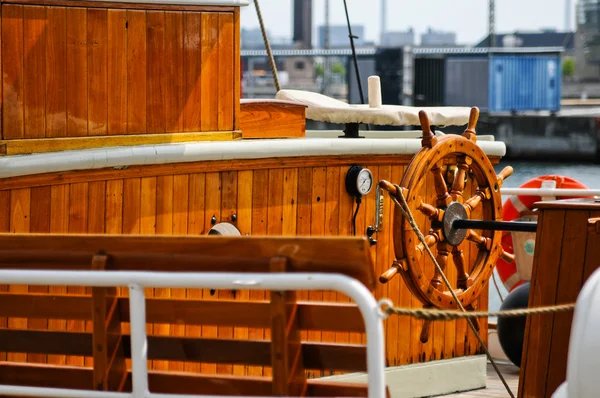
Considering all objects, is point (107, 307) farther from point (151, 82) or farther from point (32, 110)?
point (151, 82)

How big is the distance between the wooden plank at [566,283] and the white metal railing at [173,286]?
2060 mm

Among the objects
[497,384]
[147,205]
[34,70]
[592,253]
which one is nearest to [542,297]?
[592,253]

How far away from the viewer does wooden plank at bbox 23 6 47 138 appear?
4773 mm

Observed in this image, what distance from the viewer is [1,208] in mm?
4598

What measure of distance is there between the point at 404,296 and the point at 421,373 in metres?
0.51

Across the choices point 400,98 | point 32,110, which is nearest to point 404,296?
point 32,110

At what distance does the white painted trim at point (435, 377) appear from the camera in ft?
21.6

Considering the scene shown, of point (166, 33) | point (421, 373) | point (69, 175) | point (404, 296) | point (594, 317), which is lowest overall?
point (421, 373)

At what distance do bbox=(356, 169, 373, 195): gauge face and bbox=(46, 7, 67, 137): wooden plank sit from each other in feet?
6.34

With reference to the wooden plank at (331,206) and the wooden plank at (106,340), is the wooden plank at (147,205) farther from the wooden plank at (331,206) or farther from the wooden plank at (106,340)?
the wooden plank at (106,340)

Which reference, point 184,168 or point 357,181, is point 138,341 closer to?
point 184,168

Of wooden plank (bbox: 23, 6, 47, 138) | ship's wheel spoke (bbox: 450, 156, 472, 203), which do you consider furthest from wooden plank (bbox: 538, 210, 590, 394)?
wooden plank (bbox: 23, 6, 47, 138)

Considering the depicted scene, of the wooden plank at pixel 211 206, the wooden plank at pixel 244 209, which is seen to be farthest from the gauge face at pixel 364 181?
the wooden plank at pixel 211 206

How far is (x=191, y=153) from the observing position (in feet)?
17.2
